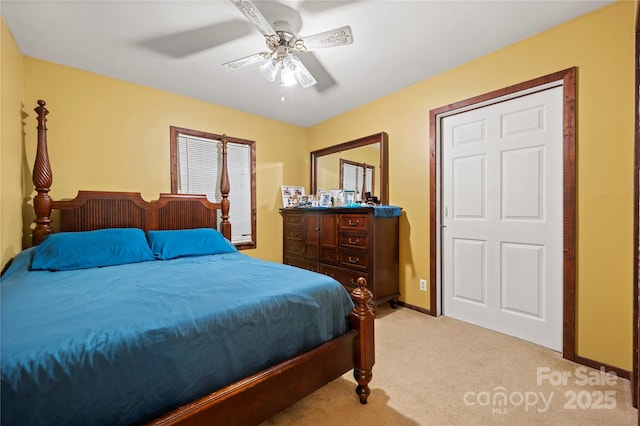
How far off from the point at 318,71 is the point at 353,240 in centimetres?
172

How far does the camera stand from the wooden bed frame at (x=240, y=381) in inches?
42.9

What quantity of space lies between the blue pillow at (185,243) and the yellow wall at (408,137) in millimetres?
659

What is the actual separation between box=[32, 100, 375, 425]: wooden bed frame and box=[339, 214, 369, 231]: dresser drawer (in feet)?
4.27

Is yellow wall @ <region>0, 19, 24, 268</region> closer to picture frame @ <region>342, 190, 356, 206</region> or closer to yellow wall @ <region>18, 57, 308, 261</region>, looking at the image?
yellow wall @ <region>18, 57, 308, 261</region>

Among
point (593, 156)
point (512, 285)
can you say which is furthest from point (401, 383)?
point (593, 156)

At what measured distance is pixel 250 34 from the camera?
6.90 ft

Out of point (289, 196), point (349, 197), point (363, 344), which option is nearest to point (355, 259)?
point (349, 197)

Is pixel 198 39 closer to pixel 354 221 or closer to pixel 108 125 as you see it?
pixel 108 125

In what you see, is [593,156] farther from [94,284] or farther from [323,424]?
[94,284]

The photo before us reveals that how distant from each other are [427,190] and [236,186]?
2.37 metres

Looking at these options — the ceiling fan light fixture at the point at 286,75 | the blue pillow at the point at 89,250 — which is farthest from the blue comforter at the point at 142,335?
the ceiling fan light fixture at the point at 286,75

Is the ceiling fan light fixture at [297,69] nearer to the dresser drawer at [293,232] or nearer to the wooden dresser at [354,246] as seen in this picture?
the wooden dresser at [354,246]

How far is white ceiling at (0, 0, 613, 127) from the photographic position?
182 cm

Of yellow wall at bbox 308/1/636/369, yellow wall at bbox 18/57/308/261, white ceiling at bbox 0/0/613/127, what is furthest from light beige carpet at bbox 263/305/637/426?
yellow wall at bbox 18/57/308/261
